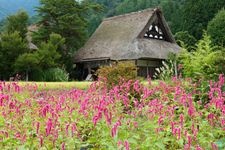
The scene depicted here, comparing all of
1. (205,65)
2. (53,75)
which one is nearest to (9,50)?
(53,75)

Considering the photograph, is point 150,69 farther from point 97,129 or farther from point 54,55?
point 97,129

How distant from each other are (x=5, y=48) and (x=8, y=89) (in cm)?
1727

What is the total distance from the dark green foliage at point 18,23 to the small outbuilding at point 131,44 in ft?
14.7

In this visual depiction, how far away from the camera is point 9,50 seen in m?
21.5

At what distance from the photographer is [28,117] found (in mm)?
3828

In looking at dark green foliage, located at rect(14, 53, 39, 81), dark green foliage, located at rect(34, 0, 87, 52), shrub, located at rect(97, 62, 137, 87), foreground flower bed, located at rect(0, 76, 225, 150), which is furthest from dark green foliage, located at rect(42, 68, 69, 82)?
foreground flower bed, located at rect(0, 76, 225, 150)

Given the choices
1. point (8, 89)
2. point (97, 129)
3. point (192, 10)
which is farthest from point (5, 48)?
point (192, 10)

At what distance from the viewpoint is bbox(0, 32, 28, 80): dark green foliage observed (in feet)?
70.3

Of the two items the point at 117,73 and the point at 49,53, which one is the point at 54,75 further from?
the point at 117,73

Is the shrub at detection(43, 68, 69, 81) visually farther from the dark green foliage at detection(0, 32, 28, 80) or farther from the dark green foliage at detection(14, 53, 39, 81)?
the dark green foliage at detection(0, 32, 28, 80)

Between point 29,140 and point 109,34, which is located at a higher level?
point 109,34

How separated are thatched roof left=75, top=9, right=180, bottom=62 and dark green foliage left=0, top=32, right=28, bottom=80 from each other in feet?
16.4

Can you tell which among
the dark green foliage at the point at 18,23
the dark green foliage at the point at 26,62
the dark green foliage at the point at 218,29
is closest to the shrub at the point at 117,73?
the dark green foliage at the point at 26,62

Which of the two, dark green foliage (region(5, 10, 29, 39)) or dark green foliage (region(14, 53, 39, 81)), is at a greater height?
dark green foliage (region(5, 10, 29, 39))
